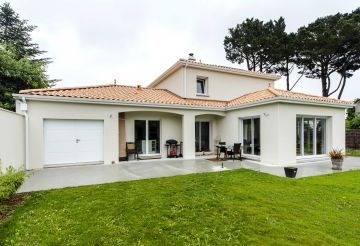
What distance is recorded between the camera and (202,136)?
16906 millimetres

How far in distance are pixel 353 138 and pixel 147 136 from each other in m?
21.1

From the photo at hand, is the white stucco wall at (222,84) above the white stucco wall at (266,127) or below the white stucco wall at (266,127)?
above

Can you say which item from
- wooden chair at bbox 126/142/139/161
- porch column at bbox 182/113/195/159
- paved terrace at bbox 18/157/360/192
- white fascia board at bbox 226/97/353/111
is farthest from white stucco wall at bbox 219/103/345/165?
wooden chair at bbox 126/142/139/161

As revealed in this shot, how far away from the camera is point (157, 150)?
15352 millimetres

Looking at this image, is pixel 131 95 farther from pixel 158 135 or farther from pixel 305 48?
pixel 305 48

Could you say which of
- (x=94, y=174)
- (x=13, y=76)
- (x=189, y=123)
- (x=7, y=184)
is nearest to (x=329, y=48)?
(x=189, y=123)

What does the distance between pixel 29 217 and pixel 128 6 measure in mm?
14464

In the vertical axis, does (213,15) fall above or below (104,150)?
above

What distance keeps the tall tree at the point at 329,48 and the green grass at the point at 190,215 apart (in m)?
25.7

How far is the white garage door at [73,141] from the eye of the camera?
11.3 meters

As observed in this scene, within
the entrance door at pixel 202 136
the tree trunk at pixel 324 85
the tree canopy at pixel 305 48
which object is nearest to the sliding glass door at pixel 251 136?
the entrance door at pixel 202 136

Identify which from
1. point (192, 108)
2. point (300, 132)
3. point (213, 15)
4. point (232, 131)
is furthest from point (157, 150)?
point (213, 15)

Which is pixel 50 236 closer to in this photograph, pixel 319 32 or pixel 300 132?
pixel 300 132

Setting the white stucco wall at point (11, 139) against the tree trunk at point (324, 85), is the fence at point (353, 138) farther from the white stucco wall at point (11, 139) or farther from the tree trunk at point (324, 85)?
the white stucco wall at point (11, 139)
